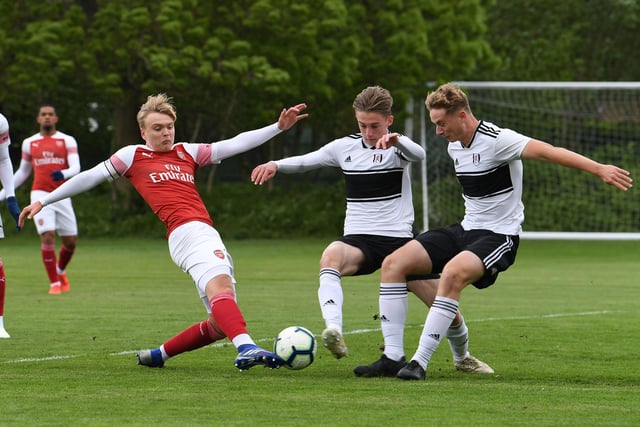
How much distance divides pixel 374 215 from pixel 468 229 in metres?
0.78

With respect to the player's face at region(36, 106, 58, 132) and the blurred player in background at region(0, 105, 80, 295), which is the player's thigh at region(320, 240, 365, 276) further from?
the player's face at region(36, 106, 58, 132)

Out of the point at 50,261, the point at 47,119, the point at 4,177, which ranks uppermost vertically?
the point at 47,119

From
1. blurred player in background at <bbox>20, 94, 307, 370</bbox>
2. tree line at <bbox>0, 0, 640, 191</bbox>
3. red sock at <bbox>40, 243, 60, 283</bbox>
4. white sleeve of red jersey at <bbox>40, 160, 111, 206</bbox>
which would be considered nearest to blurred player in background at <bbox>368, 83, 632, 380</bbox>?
blurred player in background at <bbox>20, 94, 307, 370</bbox>

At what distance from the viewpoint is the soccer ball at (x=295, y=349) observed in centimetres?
823

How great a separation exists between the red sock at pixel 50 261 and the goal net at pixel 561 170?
12.6 metres

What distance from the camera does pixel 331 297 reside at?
874 centimetres

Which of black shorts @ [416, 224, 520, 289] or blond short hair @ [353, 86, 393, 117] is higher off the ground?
blond short hair @ [353, 86, 393, 117]

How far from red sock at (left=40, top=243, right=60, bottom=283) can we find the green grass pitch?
1.08 feet

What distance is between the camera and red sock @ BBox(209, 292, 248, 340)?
8.23 m

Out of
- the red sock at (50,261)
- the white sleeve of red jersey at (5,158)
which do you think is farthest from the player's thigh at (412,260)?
the red sock at (50,261)

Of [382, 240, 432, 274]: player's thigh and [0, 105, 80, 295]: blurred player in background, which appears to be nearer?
[382, 240, 432, 274]: player's thigh

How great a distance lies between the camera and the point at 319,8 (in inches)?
1142

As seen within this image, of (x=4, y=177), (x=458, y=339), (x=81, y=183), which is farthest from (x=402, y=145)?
(x=4, y=177)

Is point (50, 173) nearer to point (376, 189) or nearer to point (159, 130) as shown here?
point (159, 130)
